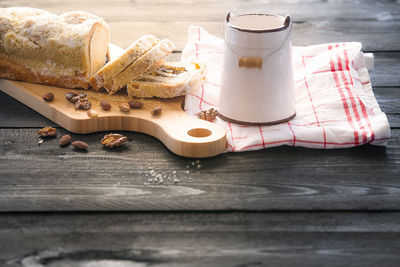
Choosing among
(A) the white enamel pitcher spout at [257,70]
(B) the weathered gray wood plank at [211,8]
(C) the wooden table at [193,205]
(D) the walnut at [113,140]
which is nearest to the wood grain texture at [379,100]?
(C) the wooden table at [193,205]

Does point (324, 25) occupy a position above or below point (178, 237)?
above

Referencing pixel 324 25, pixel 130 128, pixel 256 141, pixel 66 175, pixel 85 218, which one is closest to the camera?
pixel 85 218

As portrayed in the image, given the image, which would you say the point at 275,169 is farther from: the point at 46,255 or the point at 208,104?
the point at 46,255

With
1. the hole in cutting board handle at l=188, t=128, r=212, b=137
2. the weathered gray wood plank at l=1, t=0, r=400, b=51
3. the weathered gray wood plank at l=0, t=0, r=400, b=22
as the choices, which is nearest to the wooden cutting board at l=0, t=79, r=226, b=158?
the hole in cutting board handle at l=188, t=128, r=212, b=137

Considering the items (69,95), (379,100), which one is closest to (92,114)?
(69,95)

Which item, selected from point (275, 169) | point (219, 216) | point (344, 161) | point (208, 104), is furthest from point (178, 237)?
point (208, 104)

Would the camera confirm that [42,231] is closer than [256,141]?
Yes

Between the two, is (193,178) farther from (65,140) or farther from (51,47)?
(51,47)

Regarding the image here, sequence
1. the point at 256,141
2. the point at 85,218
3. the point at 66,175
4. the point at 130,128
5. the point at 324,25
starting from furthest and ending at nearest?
the point at 324,25
the point at 130,128
the point at 256,141
the point at 66,175
the point at 85,218
